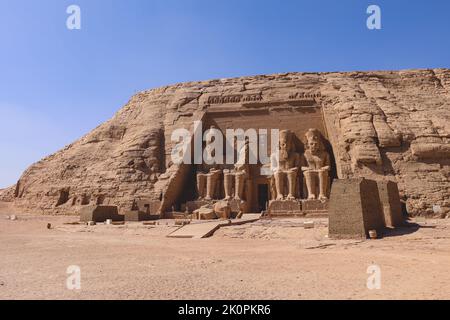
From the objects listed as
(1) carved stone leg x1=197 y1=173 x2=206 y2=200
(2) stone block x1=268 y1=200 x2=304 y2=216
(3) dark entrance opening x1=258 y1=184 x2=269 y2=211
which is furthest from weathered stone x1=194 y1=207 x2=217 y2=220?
(3) dark entrance opening x1=258 y1=184 x2=269 y2=211

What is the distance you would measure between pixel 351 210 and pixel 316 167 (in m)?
8.44

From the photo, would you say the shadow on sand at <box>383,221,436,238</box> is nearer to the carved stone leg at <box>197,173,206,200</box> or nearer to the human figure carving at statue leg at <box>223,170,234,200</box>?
the human figure carving at statue leg at <box>223,170,234,200</box>

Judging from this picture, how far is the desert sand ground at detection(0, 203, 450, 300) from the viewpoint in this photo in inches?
190

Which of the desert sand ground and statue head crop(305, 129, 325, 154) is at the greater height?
statue head crop(305, 129, 325, 154)

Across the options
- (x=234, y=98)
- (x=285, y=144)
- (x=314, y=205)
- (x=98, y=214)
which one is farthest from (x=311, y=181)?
(x=98, y=214)

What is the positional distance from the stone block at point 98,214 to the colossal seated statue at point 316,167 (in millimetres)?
8378

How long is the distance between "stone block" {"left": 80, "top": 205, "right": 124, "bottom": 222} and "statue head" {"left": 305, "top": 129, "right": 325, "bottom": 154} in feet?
30.1

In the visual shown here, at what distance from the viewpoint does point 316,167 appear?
18156 mm

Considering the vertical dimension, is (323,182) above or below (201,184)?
below

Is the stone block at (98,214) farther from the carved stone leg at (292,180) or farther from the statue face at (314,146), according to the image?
the statue face at (314,146)

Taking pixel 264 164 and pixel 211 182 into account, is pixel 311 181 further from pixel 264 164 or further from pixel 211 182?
pixel 211 182

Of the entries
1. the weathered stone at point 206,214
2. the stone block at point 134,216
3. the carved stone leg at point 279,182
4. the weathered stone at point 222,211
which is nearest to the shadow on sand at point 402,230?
the weathered stone at point 222,211
